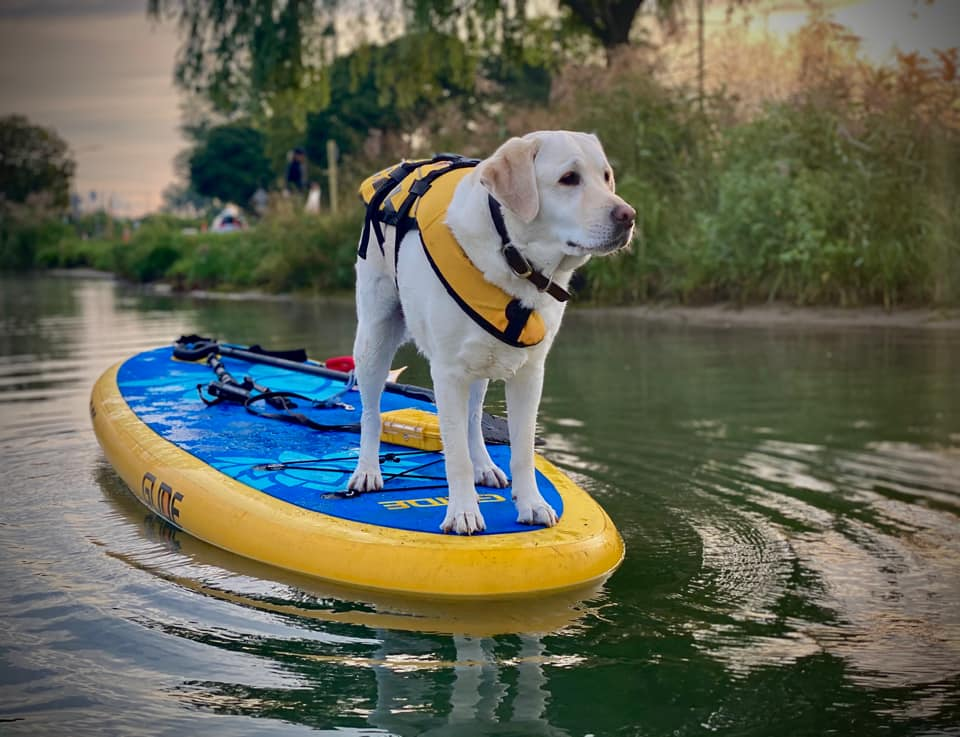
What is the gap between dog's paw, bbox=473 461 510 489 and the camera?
5.19m

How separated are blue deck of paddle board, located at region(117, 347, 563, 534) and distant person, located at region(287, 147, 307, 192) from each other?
99.5ft

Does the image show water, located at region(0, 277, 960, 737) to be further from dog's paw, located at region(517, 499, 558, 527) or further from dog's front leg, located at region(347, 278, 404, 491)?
dog's front leg, located at region(347, 278, 404, 491)

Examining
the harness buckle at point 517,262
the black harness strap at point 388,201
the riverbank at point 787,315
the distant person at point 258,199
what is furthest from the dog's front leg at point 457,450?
the distant person at point 258,199

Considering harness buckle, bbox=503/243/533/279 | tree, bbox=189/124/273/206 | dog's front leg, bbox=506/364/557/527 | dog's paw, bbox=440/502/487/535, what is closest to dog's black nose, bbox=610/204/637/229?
harness buckle, bbox=503/243/533/279

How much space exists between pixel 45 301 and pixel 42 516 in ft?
58.4

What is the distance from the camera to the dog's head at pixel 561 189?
13.4 feet

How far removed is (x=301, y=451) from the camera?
5871mm

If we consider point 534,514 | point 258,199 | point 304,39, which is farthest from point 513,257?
point 258,199

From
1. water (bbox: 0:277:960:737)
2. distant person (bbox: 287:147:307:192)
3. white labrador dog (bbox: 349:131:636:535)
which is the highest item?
distant person (bbox: 287:147:307:192)

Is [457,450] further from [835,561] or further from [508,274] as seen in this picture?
[835,561]

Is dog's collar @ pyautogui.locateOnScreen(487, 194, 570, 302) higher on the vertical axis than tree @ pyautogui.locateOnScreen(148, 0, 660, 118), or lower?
lower

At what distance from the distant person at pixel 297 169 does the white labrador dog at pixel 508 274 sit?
33688 mm

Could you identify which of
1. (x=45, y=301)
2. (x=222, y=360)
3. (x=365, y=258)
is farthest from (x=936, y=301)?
(x=45, y=301)

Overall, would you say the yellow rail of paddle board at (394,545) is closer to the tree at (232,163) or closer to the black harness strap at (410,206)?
the black harness strap at (410,206)
